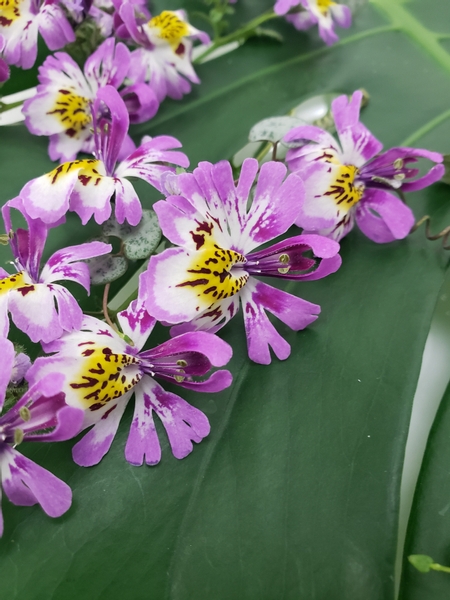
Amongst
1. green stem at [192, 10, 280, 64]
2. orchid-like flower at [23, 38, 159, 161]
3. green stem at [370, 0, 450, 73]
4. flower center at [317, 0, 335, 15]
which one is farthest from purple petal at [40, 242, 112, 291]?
green stem at [370, 0, 450, 73]

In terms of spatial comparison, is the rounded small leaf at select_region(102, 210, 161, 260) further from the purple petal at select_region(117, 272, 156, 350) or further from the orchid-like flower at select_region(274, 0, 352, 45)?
the orchid-like flower at select_region(274, 0, 352, 45)

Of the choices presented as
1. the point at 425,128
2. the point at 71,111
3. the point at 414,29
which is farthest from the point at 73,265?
the point at 414,29

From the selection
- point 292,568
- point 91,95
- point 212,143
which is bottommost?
point 292,568

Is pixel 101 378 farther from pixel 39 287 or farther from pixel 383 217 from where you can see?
pixel 383 217

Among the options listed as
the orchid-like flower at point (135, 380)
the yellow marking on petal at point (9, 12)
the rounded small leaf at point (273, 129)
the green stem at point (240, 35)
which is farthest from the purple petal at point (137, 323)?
the green stem at point (240, 35)

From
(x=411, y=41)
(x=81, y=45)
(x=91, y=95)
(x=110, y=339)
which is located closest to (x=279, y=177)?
(x=110, y=339)

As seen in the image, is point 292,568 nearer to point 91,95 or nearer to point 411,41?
point 91,95
